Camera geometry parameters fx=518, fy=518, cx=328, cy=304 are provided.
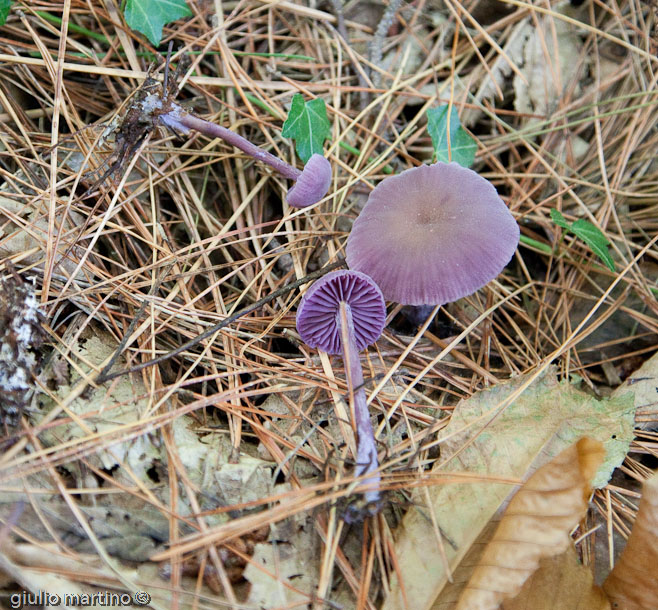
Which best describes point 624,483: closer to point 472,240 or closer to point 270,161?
point 472,240

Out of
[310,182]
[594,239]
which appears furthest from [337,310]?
[594,239]

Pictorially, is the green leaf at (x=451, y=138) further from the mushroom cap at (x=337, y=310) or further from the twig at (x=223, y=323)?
the mushroom cap at (x=337, y=310)

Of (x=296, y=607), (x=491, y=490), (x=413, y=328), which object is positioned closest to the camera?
(x=296, y=607)

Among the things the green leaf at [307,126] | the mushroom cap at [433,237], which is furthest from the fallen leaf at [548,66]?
the green leaf at [307,126]

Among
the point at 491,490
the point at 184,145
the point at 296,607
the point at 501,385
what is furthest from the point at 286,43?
the point at 296,607

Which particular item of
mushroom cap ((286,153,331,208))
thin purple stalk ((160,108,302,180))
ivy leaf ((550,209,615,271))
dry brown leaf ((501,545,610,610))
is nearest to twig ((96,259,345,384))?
mushroom cap ((286,153,331,208))
